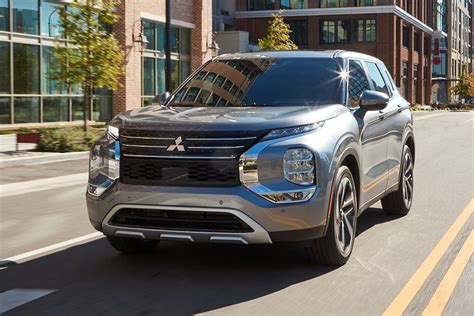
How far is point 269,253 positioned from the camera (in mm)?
6383

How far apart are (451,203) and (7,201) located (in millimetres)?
6365

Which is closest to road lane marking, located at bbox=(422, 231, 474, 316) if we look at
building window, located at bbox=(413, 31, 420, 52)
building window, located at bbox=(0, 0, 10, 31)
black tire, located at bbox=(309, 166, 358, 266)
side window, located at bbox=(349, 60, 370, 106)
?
black tire, located at bbox=(309, 166, 358, 266)

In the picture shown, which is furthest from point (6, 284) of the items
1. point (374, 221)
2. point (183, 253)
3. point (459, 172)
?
point (459, 172)

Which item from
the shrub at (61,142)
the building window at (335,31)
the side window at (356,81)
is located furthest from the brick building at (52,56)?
the building window at (335,31)

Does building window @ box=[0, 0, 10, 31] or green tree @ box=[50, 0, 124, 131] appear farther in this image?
building window @ box=[0, 0, 10, 31]

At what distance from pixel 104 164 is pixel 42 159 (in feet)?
34.9

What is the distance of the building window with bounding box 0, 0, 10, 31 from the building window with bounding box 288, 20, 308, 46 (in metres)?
49.2

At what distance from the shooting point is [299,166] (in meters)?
5.30

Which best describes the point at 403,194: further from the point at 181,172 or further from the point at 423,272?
the point at 181,172

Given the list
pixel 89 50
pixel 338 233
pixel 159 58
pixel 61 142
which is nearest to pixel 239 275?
pixel 338 233

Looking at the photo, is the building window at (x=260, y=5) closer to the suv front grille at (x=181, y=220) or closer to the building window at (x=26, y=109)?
the building window at (x=26, y=109)

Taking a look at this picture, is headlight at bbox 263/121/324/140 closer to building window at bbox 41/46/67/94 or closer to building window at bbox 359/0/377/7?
building window at bbox 41/46/67/94

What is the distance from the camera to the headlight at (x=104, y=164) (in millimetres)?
5582

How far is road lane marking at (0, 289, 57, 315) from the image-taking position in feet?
15.8
